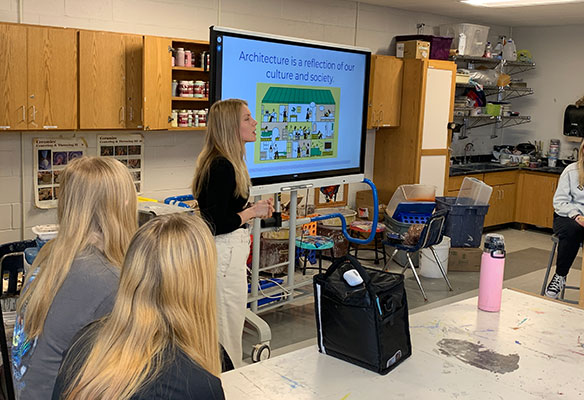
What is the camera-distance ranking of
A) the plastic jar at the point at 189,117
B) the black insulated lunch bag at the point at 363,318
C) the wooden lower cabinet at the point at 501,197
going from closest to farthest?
the black insulated lunch bag at the point at 363,318, the plastic jar at the point at 189,117, the wooden lower cabinet at the point at 501,197

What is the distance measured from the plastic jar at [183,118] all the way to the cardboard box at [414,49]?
3.06 m

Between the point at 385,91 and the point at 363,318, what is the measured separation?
5.32 m

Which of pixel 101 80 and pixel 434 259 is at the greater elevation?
pixel 101 80

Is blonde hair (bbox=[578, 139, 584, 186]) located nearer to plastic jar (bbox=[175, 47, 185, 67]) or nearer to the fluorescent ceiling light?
the fluorescent ceiling light

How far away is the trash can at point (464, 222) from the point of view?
21.4ft

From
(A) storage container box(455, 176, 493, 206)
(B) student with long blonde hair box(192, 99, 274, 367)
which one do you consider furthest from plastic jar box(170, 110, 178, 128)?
(A) storage container box(455, 176, 493, 206)

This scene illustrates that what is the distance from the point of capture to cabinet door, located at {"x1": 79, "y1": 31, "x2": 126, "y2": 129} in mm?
4785

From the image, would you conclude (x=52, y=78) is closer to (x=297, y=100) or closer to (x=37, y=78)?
→ (x=37, y=78)

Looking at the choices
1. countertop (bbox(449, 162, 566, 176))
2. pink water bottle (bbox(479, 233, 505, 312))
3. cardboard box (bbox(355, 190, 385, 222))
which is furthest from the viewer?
countertop (bbox(449, 162, 566, 176))

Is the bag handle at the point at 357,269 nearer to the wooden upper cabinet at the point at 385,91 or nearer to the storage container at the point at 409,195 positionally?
the storage container at the point at 409,195

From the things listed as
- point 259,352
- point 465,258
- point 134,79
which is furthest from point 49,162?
point 465,258

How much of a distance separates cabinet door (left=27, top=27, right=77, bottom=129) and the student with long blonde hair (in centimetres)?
159

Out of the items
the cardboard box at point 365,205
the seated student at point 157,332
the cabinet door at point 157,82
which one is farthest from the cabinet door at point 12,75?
the cardboard box at point 365,205

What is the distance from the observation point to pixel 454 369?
224 centimetres
